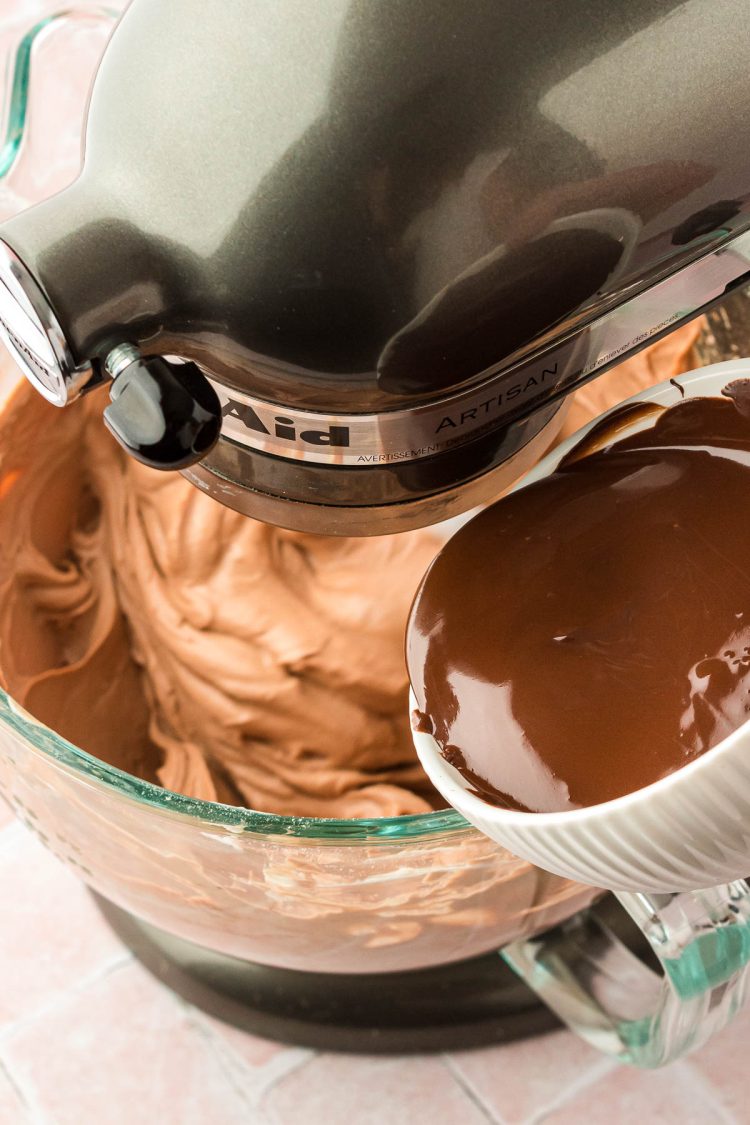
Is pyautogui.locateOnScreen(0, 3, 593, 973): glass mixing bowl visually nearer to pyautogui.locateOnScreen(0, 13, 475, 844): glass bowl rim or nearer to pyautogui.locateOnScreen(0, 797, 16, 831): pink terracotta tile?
pyautogui.locateOnScreen(0, 13, 475, 844): glass bowl rim

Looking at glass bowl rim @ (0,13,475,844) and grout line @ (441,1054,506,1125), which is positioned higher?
glass bowl rim @ (0,13,475,844)

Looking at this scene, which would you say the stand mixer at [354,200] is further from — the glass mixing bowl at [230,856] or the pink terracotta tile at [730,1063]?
the pink terracotta tile at [730,1063]

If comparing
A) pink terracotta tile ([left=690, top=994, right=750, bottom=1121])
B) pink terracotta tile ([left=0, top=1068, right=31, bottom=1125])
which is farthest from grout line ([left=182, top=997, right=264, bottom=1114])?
pink terracotta tile ([left=690, top=994, right=750, bottom=1121])

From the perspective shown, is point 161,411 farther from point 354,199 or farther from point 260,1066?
point 260,1066

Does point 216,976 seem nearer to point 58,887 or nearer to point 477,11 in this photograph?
point 58,887

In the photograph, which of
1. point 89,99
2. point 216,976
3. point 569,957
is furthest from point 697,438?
point 216,976

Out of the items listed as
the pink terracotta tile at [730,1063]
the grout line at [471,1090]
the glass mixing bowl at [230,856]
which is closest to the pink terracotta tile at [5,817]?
the glass mixing bowl at [230,856]
